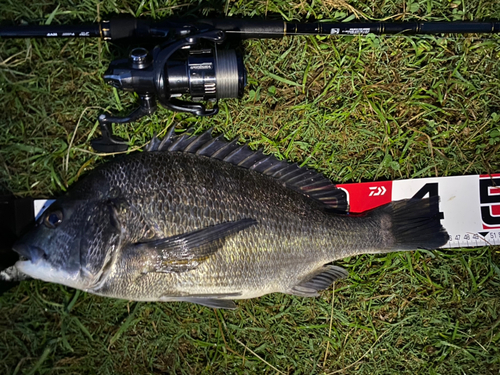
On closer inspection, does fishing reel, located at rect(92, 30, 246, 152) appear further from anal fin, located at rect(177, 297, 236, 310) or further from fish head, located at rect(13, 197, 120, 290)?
anal fin, located at rect(177, 297, 236, 310)

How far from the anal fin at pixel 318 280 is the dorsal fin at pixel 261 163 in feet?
1.35

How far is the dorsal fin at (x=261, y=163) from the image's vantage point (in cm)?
232

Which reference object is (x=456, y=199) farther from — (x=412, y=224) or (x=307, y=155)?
(x=307, y=155)

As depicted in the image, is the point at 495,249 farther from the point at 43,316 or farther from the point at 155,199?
the point at 43,316

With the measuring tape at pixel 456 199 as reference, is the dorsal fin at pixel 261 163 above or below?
above

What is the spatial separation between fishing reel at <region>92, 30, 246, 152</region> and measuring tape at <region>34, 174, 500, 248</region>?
1.15 m

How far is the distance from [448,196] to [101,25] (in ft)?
8.82

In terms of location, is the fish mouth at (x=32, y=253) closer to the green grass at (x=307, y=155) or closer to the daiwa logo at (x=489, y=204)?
the green grass at (x=307, y=155)

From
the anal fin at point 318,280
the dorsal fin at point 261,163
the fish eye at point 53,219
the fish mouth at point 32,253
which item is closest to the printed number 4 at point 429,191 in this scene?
the dorsal fin at point 261,163

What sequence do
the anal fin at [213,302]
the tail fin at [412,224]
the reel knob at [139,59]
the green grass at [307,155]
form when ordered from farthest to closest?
the green grass at [307,155], the tail fin at [412,224], the anal fin at [213,302], the reel knob at [139,59]

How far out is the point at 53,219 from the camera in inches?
83.0

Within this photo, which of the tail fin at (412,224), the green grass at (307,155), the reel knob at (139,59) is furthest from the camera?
the green grass at (307,155)

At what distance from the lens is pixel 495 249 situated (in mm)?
2662

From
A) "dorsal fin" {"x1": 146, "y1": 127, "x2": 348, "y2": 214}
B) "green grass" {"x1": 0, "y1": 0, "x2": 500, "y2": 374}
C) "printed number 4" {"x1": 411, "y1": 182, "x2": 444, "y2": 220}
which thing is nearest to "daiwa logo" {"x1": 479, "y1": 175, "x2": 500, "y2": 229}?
"green grass" {"x1": 0, "y1": 0, "x2": 500, "y2": 374}
